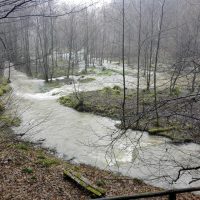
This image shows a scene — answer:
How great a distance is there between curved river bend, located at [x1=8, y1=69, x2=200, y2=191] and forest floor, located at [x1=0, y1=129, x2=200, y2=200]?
0.77m

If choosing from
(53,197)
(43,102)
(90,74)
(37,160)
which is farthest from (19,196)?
(90,74)

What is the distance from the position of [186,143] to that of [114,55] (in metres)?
41.9

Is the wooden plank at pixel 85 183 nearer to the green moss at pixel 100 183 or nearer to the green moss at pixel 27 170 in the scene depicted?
the green moss at pixel 100 183

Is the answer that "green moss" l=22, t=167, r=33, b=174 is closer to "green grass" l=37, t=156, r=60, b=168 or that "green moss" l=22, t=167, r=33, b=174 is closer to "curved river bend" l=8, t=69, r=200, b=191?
"green grass" l=37, t=156, r=60, b=168

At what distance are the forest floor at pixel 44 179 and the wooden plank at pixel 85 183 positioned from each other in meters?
0.17

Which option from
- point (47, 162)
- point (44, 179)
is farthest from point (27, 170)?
point (47, 162)

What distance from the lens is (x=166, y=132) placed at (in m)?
16.5

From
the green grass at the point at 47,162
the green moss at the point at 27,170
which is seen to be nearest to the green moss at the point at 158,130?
the green grass at the point at 47,162

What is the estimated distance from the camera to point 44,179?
10328 millimetres

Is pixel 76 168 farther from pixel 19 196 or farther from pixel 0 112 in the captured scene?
pixel 0 112

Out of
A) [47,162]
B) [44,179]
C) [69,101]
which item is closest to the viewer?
[44,179]

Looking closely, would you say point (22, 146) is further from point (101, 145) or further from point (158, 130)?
point (158, 130)

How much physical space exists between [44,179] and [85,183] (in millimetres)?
1436

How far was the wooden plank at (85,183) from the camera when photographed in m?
9.56
